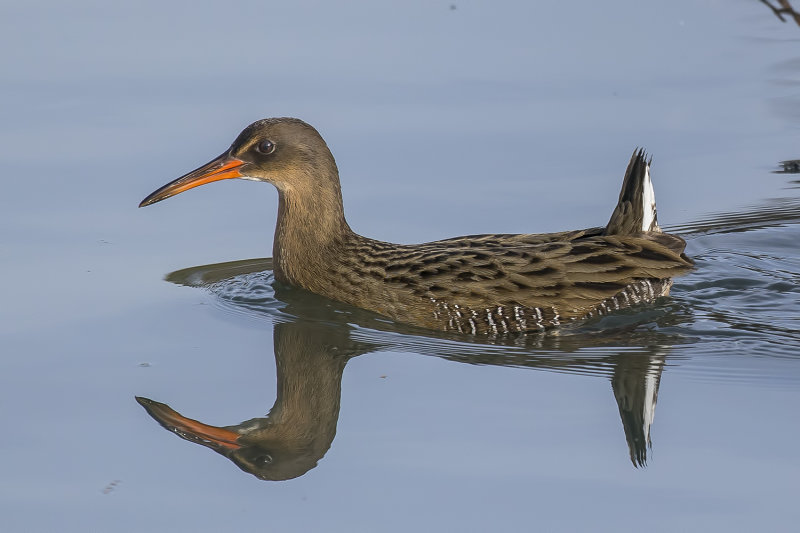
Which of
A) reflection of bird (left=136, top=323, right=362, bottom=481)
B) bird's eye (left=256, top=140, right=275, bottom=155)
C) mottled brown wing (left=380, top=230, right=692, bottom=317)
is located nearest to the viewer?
reflection of bird (left=136, top=323, right=362, bottom=481)

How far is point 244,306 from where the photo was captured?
9.09 m

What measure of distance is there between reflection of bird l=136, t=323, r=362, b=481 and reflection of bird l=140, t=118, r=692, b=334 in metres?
0.57

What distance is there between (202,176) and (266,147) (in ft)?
1.52

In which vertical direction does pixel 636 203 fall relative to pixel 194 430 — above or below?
above

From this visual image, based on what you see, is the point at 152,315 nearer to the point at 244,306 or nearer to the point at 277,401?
the point at 244,306

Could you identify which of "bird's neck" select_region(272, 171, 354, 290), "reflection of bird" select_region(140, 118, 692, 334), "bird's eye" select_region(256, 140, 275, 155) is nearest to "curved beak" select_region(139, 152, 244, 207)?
"reflection of bird" select_region(140, 118, 692, 334)

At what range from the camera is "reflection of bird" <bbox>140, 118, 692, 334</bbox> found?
27.9 feet

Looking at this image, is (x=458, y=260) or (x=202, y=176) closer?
(x=458, y=260)

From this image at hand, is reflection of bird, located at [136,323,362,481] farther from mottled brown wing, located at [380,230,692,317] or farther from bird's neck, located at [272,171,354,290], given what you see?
bird's neck, located at [272,171,354,290]

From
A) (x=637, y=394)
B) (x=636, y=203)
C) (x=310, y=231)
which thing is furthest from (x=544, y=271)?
(x=310, y=231)

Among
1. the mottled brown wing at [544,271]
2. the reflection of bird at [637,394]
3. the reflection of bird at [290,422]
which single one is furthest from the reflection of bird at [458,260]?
the reflection of bird at [637,394]

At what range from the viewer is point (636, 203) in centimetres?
861

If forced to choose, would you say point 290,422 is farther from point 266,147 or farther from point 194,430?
point 266,147

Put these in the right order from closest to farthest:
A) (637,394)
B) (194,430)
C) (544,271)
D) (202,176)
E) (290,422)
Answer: (194,430) < (290,422) < (637,394) < (544,271) < (202,176)
